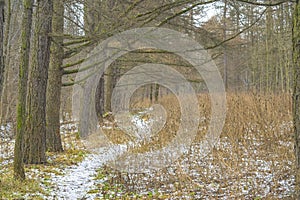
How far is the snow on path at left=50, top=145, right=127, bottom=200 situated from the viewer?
16.3ft

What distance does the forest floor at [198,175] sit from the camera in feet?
15.1

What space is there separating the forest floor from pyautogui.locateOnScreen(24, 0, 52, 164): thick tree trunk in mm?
415

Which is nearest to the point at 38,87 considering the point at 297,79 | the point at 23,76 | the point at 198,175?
the point at 23,76

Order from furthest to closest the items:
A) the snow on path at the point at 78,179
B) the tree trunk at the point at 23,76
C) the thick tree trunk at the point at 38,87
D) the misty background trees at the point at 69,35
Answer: the thick tree trunk at the point at 38,87 < the tree trunk at the point at 23,76 < the snow on path at the point at 78,179 < the misty background trees at the point at 69,35

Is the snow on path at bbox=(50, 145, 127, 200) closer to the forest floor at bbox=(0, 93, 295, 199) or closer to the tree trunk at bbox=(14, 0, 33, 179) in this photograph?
the forest floor at bbox=(0, 93, 295, 199)

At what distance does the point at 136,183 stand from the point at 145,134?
6.17 ft

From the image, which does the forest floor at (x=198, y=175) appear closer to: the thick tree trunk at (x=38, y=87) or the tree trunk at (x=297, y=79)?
the thick tree trunk at (x=38, y=87)

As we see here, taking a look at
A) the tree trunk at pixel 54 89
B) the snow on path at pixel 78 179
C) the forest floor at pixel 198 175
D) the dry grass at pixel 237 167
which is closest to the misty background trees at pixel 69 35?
the tree trunk at pixel 54 89

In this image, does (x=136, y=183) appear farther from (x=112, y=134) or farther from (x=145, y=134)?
(x=112, y=134)

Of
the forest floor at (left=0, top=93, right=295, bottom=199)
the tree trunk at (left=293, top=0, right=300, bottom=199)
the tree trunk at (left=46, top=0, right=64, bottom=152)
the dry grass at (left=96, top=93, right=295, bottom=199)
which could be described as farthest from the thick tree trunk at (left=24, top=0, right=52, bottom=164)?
the tree trunk at (left=293, top=0, right=300, bottom=199)

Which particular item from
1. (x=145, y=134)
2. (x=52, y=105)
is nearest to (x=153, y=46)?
(x=145, y=134)

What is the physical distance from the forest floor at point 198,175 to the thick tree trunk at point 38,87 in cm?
41

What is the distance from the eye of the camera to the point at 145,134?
715cm

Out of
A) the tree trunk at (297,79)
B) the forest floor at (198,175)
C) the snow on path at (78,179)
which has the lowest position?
the snow on path at (78,179)
